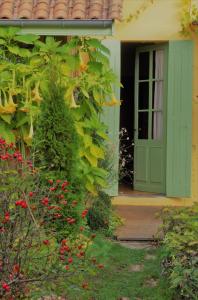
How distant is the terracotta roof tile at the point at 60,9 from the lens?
7.05 m

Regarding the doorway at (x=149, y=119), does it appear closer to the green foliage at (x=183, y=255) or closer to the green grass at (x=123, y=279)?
the green grass at (x=123, y=279)

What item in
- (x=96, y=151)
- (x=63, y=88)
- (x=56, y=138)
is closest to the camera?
(x=56, y=138)

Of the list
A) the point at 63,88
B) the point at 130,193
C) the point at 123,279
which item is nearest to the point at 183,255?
the point at 123,279

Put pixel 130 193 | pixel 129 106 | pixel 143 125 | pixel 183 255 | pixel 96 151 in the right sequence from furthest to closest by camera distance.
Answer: pixel 129 106
pixel 143 125
pixel 130 193
pixel 96 151
pixel 183 255

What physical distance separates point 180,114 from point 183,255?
15.3 feet

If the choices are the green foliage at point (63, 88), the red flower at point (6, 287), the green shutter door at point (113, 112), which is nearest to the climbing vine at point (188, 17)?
the green shutter door at point (113, 112)

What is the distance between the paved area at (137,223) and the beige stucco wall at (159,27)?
930 millimetres

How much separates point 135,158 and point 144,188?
0.63m

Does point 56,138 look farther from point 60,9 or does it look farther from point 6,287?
point 6,287

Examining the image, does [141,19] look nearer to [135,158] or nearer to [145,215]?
[135,158]

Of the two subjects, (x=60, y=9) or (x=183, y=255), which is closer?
(x=183, y=255)

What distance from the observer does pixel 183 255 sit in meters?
4.37

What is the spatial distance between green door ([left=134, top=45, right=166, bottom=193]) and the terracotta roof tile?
210cm

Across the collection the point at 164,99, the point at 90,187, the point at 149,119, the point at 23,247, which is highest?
the point at 164,99
